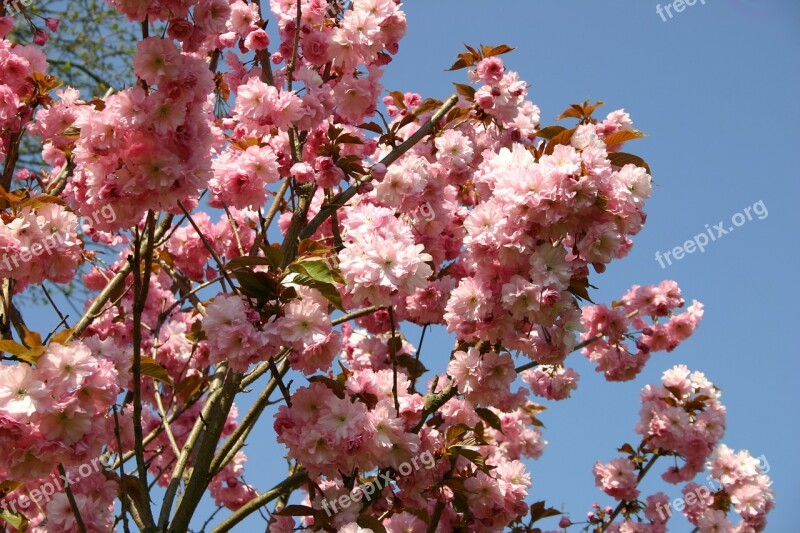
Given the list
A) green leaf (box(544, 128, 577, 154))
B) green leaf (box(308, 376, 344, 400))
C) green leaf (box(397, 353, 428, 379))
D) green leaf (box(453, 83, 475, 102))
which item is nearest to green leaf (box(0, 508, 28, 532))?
green leaf (box(308, 376, 344, 400))

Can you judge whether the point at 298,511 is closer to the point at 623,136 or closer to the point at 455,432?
the point at 455,432

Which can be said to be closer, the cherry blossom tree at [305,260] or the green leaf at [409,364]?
the cherry blossom tree at [305,260]

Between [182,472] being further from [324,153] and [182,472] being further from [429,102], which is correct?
[429,102]

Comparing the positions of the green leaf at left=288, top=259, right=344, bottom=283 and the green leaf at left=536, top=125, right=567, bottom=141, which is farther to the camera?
the green leaf at left=536, top=125, right=567, bottom=141

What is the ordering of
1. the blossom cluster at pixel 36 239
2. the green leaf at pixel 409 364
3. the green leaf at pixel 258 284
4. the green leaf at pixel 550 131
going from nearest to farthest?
the green leaf at pixel 258 284 < the blossom cluster at pixel 36 239 < the green leaf at pixel 550 131 < the green leaf at pixel 409 364

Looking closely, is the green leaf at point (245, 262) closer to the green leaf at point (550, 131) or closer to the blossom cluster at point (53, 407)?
the blossom cluster at point (53, 407)

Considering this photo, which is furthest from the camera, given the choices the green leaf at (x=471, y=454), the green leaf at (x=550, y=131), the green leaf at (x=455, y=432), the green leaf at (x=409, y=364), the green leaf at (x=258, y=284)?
the green leaf at (x=409, y=364)

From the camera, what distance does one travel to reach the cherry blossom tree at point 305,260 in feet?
7.01

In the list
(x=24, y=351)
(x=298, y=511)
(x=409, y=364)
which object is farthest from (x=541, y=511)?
(x=24, y=351)

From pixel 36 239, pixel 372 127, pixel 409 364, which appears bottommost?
pixel 36 239

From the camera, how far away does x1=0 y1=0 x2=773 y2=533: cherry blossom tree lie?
2.14m

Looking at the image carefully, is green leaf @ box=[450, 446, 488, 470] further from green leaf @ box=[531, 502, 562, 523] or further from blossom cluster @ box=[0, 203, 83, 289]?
blossom cluster @ box=[0, 203, 83, 289]

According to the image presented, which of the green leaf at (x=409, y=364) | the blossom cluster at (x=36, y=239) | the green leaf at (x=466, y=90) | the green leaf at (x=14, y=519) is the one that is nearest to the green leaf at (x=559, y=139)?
the green leaf at (x=466, y=90)

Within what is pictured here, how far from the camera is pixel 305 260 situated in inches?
89.0
